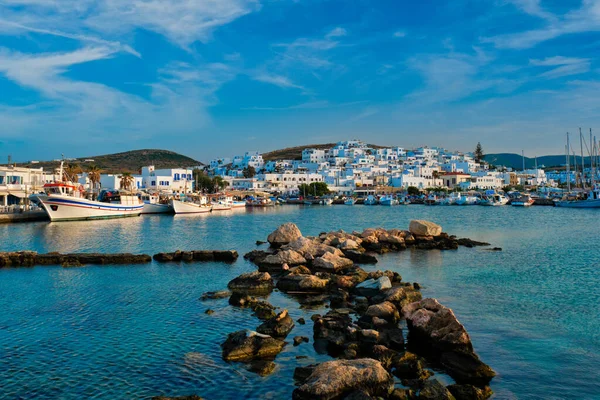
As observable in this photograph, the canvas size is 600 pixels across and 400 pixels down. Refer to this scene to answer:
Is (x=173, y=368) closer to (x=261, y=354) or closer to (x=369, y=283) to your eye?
(x=261, y=354)

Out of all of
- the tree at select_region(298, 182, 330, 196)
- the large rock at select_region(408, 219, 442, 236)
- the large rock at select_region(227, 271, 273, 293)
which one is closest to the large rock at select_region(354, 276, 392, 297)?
the large rock at select_region(227, 271, 273, 293)

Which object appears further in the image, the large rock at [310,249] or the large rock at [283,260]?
the large rock at [310,249]

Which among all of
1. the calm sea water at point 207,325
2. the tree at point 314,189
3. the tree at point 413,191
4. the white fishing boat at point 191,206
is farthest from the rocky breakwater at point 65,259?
the tree at point 413,191

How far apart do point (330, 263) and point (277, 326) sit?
34.1ft

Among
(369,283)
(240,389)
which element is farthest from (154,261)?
(240,389)

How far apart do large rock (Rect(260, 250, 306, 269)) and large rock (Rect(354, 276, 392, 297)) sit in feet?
21.6

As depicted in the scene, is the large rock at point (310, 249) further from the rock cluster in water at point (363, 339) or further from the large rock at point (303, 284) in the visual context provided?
the large rock at point (303, 284)

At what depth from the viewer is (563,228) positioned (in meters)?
49.0

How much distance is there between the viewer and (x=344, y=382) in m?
10.1

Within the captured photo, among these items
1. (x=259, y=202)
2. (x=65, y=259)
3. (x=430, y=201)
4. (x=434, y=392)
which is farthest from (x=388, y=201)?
(x=434, y=392)

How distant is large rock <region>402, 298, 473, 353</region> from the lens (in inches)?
503

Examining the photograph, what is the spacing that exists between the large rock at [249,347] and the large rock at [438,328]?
394 cm

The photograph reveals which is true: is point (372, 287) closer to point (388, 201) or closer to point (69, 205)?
point (69, 205)

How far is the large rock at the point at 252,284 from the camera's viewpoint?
20516 millimetres
